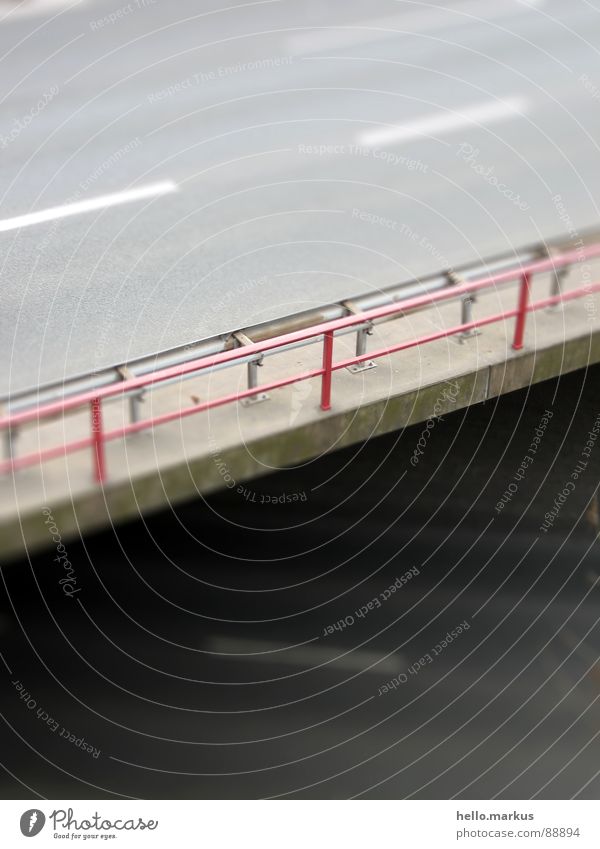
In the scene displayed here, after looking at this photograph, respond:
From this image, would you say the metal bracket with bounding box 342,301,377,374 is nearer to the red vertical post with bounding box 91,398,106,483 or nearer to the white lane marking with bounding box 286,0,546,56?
the red vertical post with bounding box 91,398,106,483

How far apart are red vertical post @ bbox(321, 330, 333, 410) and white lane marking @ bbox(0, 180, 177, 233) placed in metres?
3.70

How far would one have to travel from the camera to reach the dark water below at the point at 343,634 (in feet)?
44.1

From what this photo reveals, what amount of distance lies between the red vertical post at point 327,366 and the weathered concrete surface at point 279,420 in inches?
5.1

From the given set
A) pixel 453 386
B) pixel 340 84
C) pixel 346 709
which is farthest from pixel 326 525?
pixel 340 84

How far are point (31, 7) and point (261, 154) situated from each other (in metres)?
4.14

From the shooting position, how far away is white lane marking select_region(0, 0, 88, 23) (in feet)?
55.7

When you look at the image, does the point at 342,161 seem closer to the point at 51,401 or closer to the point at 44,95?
the point at 44,95

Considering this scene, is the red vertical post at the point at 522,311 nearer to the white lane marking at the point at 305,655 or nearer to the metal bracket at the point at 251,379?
the metal bracket at the point at 251,379

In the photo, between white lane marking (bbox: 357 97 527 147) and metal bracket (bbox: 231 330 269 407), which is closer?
metal bracket (bbox: 231 330 269 407)

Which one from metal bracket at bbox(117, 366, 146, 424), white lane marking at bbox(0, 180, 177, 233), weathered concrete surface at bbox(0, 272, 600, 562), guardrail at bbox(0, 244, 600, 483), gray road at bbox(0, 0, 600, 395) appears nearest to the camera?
guardrail at bbox(0, 244, 600, 483)

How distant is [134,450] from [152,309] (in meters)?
2.15

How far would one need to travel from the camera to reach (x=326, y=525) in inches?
574
